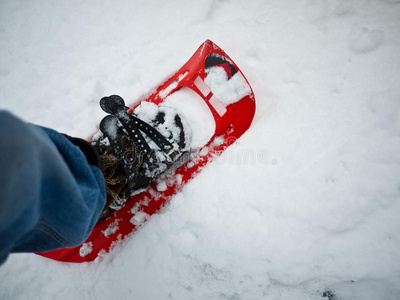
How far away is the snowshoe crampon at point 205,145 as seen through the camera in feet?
3.43

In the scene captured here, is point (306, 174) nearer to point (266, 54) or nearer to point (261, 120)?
point (261, 120)

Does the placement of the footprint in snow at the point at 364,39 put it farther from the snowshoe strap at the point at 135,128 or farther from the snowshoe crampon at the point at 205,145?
the snowshoe strap at the point at 135,128

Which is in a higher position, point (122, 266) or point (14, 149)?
point (14, 149)

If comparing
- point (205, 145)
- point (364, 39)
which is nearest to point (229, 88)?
point (205, 145)

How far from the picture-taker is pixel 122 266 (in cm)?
107

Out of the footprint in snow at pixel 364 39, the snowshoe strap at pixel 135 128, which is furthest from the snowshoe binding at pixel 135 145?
the footprint in snow at pixel 364 39

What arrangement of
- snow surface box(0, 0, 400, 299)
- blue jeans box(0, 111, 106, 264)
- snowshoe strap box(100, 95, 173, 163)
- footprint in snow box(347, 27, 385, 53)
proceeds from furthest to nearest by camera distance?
footprint in snow box(347, 27, 385, 53) < snow surface box(0, 0, 400, 299) < snowshoe strap box(100, 95, 173, 163) < blue jeans box(0, 111, 106, 264)

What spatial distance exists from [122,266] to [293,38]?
1.52 metres

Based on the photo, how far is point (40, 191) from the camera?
1.45ft

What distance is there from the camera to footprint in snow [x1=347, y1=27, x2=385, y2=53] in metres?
1.14

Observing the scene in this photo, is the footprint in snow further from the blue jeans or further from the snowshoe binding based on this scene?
the blue jeans

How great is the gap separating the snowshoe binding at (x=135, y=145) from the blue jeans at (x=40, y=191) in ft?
0.75

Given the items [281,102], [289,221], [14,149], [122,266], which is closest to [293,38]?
[281,102]

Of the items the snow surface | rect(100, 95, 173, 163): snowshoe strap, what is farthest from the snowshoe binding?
the snow surface
